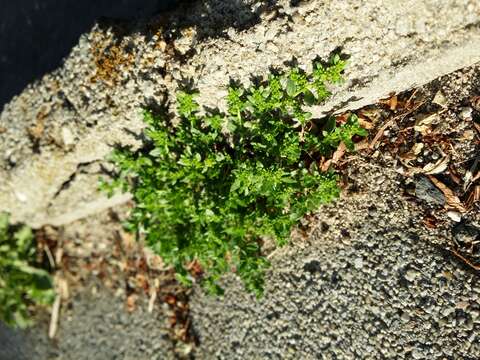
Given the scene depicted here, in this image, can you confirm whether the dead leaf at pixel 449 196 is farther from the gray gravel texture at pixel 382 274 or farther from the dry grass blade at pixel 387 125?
the dry grass blade at pixel 387 125

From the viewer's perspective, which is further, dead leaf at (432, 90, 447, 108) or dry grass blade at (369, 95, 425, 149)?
dry grass blade at (369, 95, 425, 149)

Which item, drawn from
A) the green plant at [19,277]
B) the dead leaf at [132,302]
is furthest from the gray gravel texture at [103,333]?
the green plant at [19,277]

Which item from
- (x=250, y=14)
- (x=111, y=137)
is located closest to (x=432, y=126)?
(x=250, y=14)

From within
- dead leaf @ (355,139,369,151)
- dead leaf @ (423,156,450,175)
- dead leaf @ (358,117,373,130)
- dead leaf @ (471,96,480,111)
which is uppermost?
dead leaf @ (358,117,373,130)

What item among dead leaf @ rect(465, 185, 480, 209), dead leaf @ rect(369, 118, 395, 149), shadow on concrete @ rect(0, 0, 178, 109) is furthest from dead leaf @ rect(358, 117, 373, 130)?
shadow on concrete @ rect(0, 0, 178, 109)

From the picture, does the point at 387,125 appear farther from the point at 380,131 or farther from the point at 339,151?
the point at 339,151

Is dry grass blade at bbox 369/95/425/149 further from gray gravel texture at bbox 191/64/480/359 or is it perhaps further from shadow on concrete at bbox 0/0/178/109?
shadow on concrete at bbox 0/0/178/109

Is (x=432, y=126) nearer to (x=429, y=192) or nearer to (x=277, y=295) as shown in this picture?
(x=429, y=192)

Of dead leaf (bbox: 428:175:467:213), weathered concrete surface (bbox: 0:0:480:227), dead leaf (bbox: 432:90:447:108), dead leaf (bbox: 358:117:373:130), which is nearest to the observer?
weathered concrete surface (bbox: 0:0:480:227)
